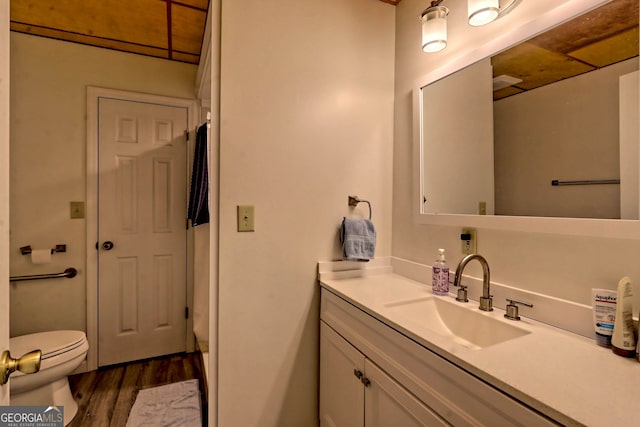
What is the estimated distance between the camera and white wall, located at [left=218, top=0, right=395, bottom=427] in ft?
4.52

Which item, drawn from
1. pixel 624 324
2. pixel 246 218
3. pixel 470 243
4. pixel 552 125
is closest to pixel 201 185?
pixel 246 218

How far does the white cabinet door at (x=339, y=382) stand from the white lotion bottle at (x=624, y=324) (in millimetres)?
744

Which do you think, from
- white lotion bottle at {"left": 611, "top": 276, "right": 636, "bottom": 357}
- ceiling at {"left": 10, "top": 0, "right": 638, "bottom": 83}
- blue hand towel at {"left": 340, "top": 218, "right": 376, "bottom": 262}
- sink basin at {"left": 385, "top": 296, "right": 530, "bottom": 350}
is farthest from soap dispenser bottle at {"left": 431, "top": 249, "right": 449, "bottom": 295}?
ceiling at {"left": 10, "top": 0, "right": 638, "bottom": 83}

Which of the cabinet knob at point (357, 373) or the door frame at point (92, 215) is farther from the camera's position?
the door frame at point (92, 215)

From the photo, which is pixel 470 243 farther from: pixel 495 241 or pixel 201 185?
pixel 201 185

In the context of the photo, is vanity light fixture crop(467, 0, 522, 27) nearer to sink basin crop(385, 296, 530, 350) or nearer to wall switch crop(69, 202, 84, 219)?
sink basin crop(385, 296, 530, 350)

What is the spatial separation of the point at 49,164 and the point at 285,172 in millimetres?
1788

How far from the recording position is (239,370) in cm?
139

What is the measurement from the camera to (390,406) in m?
0.99

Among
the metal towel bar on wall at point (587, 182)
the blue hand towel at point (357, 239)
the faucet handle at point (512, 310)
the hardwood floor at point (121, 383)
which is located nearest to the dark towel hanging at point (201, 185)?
the blue hand towel at point (357, 239)

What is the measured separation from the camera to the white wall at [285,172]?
1.38 m

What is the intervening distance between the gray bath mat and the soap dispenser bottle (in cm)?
150

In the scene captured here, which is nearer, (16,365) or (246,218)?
(16,365)

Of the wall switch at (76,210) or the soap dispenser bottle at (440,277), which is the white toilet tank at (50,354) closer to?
the wall switch at (76,210)
